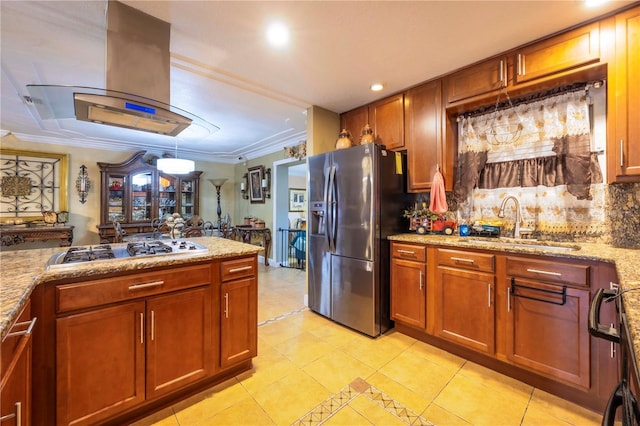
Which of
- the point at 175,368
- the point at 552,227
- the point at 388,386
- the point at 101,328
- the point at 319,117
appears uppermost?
the point at 319,117

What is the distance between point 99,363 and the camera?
4.56 feet

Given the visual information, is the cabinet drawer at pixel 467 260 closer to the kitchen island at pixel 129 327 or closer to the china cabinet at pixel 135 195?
the kitchen island at pixel 129 327

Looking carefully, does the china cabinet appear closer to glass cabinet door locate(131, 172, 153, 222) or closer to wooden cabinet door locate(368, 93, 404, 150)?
glass cabinet door locate(131, 172, 153, 222)

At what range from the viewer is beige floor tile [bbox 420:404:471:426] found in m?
1.53

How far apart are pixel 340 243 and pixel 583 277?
70.7 inches

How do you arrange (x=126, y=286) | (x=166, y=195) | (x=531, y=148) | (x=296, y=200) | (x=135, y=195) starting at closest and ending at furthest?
1. (x=126, y=286)
2. (x=531, y=148)
3. (x=135, y=195)
4. (x=166, y=195)
5. (x=296, y=200)

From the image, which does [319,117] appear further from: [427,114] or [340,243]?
[340,243]

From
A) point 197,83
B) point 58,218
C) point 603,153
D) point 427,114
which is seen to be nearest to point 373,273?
point 427,114

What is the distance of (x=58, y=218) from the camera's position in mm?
4551

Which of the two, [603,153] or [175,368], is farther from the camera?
[603,153]

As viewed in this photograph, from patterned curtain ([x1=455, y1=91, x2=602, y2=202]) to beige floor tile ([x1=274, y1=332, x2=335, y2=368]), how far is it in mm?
1941

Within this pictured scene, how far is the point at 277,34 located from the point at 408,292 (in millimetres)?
2358

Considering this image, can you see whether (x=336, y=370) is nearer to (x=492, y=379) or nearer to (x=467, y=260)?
(x=492, y=379)

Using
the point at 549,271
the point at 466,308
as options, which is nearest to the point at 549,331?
the point at 549,271
